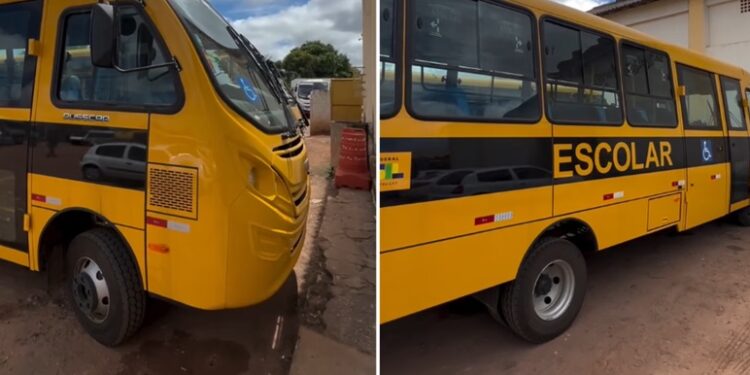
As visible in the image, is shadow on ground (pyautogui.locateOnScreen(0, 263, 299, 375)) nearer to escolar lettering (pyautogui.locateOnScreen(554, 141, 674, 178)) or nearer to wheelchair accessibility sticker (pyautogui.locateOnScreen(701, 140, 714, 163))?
escolar lettering (pyautogui.locateOnScreen(554, 141, 674, 178))

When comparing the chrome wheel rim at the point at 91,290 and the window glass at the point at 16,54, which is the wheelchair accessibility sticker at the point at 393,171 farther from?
the window glass at the point at 16,54

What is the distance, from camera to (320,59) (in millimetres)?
2537

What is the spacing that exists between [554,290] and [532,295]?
376 mm

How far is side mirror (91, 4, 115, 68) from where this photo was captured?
2447 millimetres

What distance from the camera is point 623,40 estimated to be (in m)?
3.70

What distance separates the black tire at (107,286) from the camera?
277 cm

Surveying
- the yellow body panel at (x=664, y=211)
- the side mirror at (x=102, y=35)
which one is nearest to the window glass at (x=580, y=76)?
the yellow body panel at (x=664, y=211)

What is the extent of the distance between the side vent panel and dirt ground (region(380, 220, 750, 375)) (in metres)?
1.53

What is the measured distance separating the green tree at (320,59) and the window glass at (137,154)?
95cm

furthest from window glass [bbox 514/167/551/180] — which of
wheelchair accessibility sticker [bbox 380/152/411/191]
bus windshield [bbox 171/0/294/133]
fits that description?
bus windshield [bbox 171/0/294/133]

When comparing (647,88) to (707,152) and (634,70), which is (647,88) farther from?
(707,152)

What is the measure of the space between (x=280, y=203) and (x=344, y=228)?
213 cm

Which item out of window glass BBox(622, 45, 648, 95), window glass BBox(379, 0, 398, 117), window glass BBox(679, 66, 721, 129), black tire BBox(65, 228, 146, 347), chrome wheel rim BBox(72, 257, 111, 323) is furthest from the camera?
window glass BBox(679, 66, 721, 129)

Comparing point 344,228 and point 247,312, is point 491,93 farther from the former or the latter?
point 344,228
